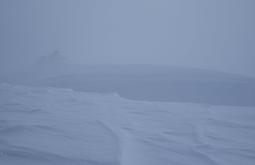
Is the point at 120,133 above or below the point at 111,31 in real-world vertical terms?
below

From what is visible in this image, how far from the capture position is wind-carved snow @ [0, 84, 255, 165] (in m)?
1.29

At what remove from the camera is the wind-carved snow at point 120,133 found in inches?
50.6

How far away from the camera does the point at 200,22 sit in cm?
2403

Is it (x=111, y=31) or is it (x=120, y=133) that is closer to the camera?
(x=120, y=133)

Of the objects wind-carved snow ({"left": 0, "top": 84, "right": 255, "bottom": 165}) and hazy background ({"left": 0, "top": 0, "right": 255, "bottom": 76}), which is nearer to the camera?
wind-carved snow ({"left": 0, "top": 84, "right": 255, "bottom": 165})

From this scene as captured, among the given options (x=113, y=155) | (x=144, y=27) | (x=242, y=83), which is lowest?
(x=113, y=155)

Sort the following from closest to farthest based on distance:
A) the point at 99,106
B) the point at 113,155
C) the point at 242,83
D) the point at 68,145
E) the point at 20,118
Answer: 1. the point at 113,155
2. the point at 68,145
3. the point at 20,118
4. the point at 99,106
5. the point at 242,83

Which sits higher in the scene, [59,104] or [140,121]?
[59,104]

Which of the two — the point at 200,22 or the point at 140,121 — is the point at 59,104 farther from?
Result: the point at 200,22

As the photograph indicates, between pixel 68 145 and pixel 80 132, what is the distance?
7.1 inches

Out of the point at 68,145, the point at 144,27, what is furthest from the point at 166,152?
the point at 144,27

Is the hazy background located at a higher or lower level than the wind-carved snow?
higher

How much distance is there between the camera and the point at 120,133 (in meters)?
1.56

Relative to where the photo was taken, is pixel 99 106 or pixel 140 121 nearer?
pixel 140 121
